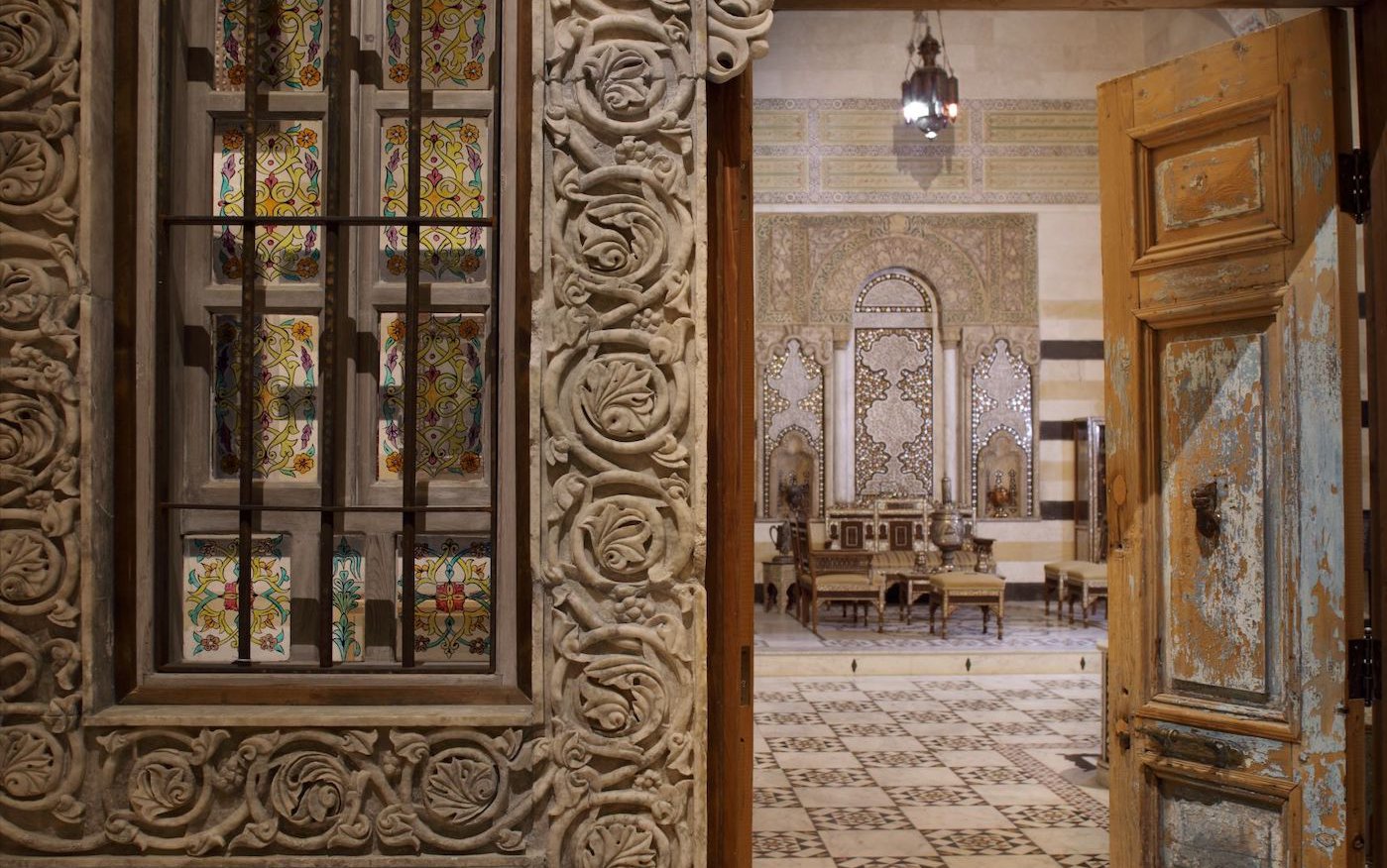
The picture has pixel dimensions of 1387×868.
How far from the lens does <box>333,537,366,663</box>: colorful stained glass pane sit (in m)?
2.16

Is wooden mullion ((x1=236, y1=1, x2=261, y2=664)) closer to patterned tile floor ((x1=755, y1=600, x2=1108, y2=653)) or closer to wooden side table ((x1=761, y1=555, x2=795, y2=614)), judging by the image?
patterned tile floor ((x1=755, y1=600, x2=1108, y2=653))

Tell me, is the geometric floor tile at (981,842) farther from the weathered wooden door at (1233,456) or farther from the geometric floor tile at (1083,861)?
the weathered wooden door at (1233,456)

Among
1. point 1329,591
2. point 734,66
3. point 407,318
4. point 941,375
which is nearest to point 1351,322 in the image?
point 1329,591

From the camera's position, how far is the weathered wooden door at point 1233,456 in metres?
2.30

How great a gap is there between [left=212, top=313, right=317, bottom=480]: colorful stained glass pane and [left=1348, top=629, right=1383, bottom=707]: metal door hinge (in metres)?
2.20

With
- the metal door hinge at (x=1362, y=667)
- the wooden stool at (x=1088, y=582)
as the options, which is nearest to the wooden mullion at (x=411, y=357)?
the metal door hinge at (x=1362, y=667)

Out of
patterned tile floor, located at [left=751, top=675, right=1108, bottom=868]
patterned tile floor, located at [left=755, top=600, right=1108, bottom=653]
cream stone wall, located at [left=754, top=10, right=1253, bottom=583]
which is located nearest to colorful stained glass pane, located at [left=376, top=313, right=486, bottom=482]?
patterned tile floor, located at [left=751, top=675, right=1108, bottom=868]

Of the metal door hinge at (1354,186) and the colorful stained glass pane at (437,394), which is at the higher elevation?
the metal door hinge at (1354,186)

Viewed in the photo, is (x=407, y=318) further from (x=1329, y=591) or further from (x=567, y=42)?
(x=1329, y=591)

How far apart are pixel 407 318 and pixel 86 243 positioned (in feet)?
1.91

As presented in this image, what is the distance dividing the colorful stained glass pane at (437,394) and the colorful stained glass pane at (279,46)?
541mm

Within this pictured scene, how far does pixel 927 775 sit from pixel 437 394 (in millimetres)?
3549

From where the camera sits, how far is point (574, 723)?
1.92m

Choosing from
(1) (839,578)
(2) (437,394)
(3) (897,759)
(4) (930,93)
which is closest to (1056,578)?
(1) (839,578)
